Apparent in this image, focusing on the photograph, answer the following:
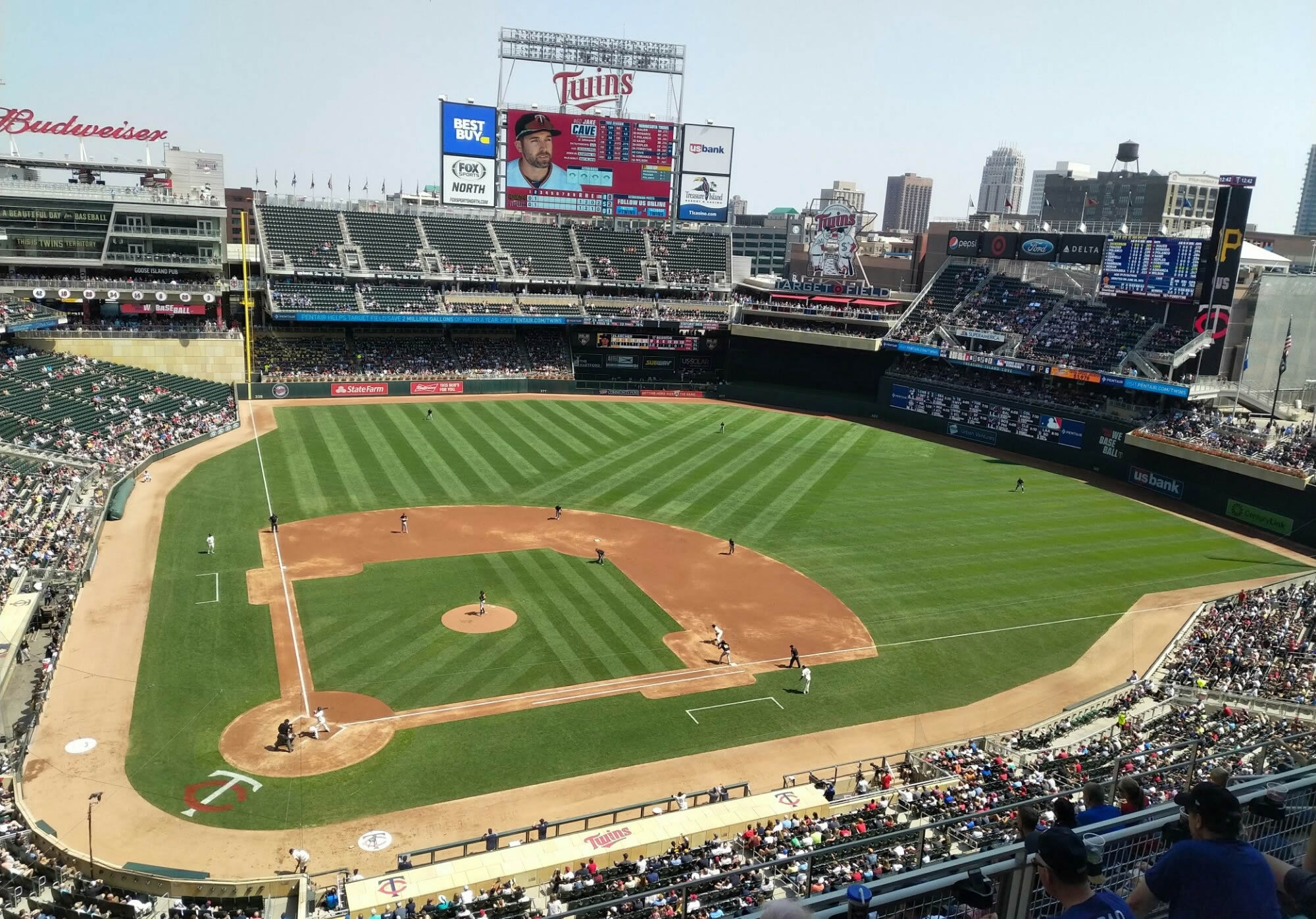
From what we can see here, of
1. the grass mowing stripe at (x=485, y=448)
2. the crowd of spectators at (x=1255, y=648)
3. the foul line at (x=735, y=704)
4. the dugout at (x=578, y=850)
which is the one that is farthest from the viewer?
the grass mowing stripe at (x=485, y=448)

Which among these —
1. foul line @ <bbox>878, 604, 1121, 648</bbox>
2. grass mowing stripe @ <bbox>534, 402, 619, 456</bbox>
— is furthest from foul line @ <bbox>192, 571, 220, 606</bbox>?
grass mowing stripe @ <bbox>534, 402, 619, 456</bbox>

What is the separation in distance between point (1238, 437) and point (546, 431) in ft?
122

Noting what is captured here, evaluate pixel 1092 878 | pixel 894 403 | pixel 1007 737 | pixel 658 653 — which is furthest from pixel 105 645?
pixel 894 403

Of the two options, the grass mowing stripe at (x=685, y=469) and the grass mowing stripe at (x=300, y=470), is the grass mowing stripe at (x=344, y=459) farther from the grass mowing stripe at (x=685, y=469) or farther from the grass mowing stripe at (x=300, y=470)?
the grass mowing stripe at (x=685, y=469)

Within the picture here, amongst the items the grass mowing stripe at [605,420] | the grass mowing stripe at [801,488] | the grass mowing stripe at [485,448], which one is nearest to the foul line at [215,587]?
the grass mowing stripe at [485,448]

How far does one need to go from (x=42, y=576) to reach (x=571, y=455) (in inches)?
1070

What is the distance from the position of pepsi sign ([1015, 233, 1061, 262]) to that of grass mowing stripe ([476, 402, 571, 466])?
116 feet

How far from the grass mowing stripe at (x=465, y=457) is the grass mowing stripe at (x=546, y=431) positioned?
4.12 meters

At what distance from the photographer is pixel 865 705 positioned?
2633cm

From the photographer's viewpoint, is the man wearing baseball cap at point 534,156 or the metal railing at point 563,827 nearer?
the metal railing at point 563,827

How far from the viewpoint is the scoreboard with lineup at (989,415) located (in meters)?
55.8

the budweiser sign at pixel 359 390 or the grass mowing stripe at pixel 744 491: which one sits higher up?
the budweiser sign at pixel 359 390

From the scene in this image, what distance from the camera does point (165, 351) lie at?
58250 mm

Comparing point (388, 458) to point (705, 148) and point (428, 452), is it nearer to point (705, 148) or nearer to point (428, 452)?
point (428, 452)
